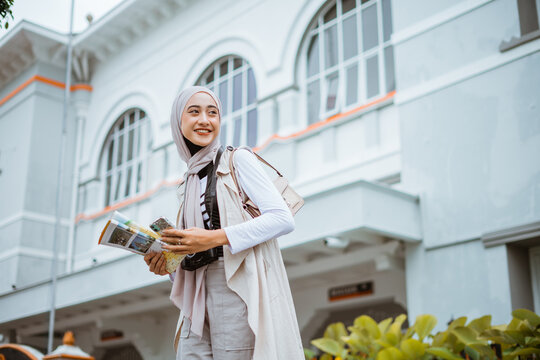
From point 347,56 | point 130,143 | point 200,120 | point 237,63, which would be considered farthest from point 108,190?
point 200,120

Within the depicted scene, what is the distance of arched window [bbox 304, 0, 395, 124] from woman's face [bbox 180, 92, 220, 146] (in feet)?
24.7

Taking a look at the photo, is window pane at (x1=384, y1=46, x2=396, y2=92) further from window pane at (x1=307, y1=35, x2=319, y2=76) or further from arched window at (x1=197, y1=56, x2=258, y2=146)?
arched window at (x1=197, y1=56, x2=258, y2=146)

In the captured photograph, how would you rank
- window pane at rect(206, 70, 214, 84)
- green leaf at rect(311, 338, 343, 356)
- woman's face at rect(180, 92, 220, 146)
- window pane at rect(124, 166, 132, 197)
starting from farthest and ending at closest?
window pane at rect(124, 166, 132, 197) → window pane at rect(206, 70, 214, 84) → green leaf at rect(311, 338, 343, 356) → woman's face at rect(180, 92, 220, 146)

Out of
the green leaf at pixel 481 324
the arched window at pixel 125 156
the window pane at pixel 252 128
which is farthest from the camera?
the arched window at pixel 125 156

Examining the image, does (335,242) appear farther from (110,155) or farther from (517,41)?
(110,155)

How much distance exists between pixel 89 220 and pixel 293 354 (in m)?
13.7

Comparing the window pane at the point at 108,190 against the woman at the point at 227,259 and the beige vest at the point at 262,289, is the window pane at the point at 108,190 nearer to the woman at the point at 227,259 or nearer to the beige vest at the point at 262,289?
the woman at the point at 227,259

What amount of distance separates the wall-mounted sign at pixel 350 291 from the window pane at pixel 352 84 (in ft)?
9.58

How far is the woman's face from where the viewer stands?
2.76 metres

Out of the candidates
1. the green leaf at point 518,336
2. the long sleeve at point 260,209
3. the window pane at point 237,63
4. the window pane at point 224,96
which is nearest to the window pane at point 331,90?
the window pane at point 237,63

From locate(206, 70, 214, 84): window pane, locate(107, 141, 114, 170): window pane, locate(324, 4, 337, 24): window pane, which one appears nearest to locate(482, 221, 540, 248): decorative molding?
locate(324, 4, 337, 24): window pane

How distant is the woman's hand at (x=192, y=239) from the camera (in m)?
2.39

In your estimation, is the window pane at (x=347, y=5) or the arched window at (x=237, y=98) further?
the arched window at (x=237, y=98)

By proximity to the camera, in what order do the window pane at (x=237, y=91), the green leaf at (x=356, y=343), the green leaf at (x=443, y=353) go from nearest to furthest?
the green leaf at (x=443, y=353)
the green leaf at (x=356, y=343)
the window pane at (x=237, y=91)
